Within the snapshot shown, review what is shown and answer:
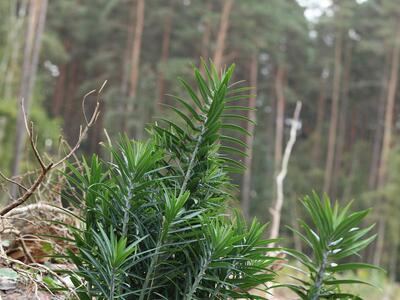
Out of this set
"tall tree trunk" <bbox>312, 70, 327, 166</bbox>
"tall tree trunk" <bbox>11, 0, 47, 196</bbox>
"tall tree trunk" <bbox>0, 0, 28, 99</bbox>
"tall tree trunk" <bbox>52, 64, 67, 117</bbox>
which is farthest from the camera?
"tall tree trunk" <bbox>312, 70, 327, 166</bbox>

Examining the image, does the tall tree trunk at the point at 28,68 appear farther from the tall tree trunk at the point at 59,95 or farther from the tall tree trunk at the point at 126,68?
the tall tree trunk at the point at 59,95

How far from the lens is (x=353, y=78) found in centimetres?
2944

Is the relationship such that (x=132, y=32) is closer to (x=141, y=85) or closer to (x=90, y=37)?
(x=141, y=85)

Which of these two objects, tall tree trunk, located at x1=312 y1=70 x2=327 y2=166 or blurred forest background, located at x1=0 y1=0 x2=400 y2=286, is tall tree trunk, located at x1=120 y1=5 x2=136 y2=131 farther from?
tall tree trunk, located at x1=312 y1=70 x2=327 y2=166

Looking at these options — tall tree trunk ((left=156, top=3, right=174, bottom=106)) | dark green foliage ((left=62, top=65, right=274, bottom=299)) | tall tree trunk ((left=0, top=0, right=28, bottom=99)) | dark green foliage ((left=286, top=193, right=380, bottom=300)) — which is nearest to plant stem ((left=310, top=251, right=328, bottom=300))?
dark green foliage ((left=286, top=193, right=380, bottom=300))

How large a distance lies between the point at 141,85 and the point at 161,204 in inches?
912

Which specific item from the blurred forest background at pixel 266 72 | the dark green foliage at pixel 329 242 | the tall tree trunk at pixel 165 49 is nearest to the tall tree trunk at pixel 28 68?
the blurred forest background at pixel 266 72

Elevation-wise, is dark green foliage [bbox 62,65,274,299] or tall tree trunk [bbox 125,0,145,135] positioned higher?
tall tree trunk [bbox 125,0,145,135]

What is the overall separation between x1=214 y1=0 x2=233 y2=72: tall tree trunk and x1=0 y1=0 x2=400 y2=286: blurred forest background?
0.06 metres

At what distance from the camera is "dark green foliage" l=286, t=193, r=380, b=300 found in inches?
66.4

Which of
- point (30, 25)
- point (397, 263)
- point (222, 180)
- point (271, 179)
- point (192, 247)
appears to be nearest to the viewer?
point (192, 247)

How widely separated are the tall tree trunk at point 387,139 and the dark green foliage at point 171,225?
2158 centimetres

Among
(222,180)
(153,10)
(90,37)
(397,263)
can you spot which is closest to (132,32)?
(153,10)

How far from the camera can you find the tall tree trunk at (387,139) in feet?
73.3
